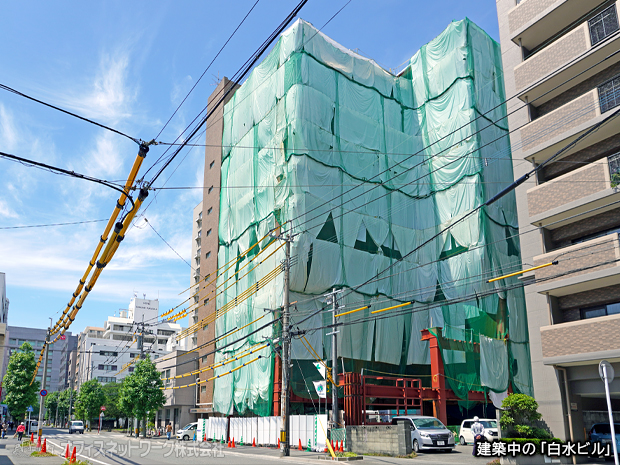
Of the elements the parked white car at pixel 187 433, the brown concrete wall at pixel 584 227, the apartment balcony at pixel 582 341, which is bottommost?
the parked white car at pixel 187 433

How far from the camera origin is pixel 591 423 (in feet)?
86.0

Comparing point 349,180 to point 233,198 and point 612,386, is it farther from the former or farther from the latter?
point 612,386

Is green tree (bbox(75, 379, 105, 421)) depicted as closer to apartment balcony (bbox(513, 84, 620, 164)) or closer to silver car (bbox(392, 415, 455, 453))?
silver car (bbox(392, 415, 455, 453))

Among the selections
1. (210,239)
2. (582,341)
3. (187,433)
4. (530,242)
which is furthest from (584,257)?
(210,239)

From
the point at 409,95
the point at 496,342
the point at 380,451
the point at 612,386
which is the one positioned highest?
the point at 409,95

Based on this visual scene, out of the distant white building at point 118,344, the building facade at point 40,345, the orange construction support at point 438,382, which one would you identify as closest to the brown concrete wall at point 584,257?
the orange construction support at point 438,382

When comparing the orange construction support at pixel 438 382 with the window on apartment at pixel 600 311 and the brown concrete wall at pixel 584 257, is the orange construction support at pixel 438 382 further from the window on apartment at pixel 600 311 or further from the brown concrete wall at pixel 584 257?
the brown concrete wall at pixel 584 257

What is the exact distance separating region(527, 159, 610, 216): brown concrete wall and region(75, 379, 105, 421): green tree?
72305 mm

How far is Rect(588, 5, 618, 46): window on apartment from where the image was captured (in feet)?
70.6

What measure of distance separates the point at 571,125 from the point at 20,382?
52.5 m

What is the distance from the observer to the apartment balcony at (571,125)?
21.6 m

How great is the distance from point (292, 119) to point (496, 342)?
2614 cm

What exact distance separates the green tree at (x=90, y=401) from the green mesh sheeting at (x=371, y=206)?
38.0 meters

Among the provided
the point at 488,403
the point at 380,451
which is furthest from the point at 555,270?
the point at 488,403
